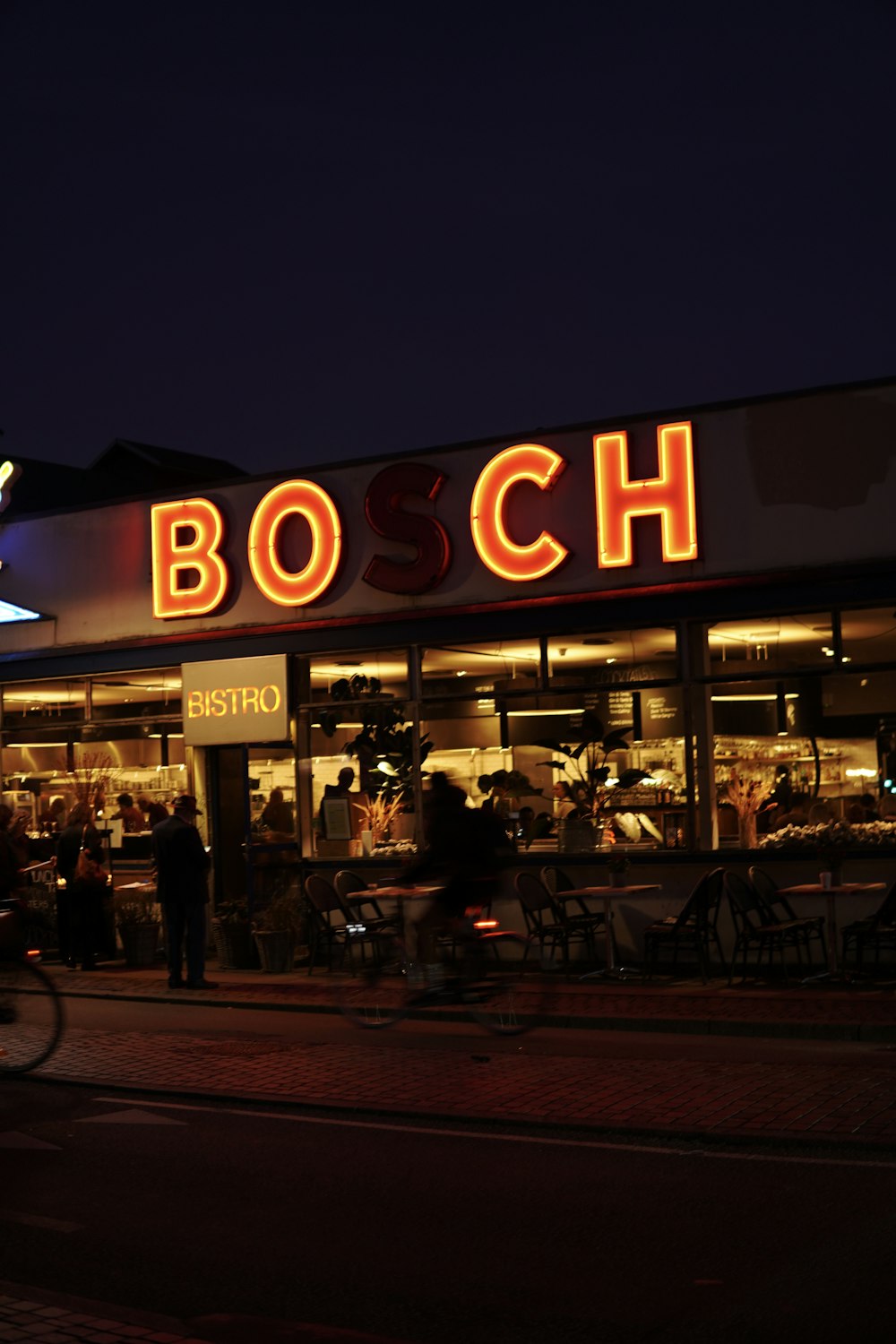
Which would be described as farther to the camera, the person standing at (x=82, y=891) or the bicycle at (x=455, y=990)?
the person standing at (x=82, y=891)

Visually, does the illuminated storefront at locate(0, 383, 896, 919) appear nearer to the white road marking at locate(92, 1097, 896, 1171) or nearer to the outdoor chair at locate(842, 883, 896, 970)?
A: the outdoor chair at locate(842, 883, 896, 970)

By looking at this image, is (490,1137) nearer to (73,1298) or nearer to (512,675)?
(73,1298)

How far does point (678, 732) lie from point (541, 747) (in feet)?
5.57


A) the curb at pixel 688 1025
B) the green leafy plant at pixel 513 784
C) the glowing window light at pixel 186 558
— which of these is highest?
the glowing window light at pixel 186 558

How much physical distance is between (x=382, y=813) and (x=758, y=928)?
5.49 meters

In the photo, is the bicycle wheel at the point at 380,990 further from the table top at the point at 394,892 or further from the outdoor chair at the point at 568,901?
the outdoor chair at the point at 568,901

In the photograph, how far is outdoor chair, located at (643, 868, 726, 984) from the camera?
15.6 m

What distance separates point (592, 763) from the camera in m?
17.8

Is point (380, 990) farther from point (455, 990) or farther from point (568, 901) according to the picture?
point (568, 901)

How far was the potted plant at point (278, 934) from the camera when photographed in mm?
18000

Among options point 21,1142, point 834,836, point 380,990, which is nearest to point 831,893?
point 834,836

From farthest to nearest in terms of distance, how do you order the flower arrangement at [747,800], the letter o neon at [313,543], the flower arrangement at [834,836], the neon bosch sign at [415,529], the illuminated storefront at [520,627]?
1. the letter o neon at [313,543]
2. the neon bosch sign at [415,529]
3. the flower arrangement at [747,800]
4. the illuminated storefront at [520,627]
5. the flower arrangement at [834,836]

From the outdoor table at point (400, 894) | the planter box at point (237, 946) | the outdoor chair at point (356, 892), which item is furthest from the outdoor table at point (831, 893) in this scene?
the planter box at point (237, 946)

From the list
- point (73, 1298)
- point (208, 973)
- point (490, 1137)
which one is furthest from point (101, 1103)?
point (208, 973)
